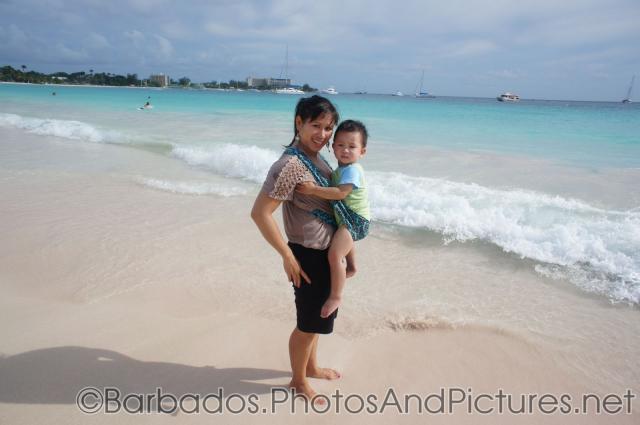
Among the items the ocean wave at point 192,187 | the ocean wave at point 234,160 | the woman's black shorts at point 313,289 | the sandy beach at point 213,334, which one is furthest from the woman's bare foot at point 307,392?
the ocean wave at point 234,160

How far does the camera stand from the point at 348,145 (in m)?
2.26

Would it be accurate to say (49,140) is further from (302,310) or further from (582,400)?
(582,400)

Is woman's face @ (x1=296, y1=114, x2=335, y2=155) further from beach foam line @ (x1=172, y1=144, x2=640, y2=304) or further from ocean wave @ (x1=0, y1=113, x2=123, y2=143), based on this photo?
ocean wave @ (x1=0, y1=113, x2=123, y2=143)

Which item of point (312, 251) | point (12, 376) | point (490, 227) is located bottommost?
point (12, 376)

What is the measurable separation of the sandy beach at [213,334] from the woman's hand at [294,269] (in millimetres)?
979

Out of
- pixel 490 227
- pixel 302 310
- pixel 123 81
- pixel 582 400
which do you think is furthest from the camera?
pixel 123 81

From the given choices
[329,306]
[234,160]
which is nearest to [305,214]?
[329,306]

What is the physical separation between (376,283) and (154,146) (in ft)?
38.3

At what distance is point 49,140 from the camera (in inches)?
545

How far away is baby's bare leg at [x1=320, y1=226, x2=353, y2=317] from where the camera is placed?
2.25 metres

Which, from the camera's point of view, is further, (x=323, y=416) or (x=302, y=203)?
(x=323, y=416)

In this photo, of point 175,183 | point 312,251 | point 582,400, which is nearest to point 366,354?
point 312,251

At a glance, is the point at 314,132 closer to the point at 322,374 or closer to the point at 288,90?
the point at 322,374

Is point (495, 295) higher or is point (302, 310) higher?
point (302, 310)
